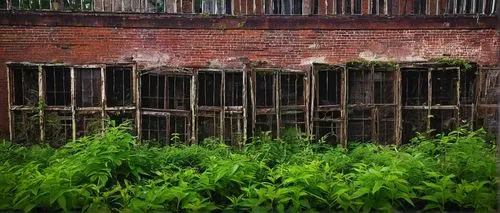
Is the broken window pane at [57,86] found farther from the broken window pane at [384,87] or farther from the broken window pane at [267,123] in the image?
the broken window pane at [384,87]

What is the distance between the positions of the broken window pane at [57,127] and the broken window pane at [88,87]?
0.45m

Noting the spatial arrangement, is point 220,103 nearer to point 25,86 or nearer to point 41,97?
point 41,97

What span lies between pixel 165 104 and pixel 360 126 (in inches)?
178

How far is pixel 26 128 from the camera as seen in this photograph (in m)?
9.13

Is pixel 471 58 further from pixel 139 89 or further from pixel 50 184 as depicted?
pixel 50 184

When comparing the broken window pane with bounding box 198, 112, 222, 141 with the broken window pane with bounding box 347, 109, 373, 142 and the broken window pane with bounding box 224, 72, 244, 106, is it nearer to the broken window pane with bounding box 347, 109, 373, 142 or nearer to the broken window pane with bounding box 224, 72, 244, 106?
the broken window pane with bounding box 224, 72, 244, 106

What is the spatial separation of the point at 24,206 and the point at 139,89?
5722 millimetres

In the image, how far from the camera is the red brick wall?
9.76m

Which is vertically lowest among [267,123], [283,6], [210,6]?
[267,123]

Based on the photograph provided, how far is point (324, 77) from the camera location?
9602 mm

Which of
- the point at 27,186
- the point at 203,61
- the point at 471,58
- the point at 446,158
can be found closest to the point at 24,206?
the point at 27,186

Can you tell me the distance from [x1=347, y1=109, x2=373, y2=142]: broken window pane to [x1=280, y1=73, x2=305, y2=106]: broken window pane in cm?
125

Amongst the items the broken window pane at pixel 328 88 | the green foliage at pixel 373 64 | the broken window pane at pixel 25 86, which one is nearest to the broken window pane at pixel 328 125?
the broken window pane at pixel 328 88

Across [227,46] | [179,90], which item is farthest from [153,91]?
[227,46]
